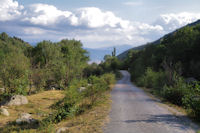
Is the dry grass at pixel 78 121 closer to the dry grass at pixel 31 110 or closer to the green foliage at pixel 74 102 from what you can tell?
the dry grass at pixel 31 110

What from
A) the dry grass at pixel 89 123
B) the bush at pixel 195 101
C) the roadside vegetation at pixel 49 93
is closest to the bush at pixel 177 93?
the bush at pixel 195 101

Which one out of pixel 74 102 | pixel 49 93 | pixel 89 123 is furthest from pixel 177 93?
pixel 49 93

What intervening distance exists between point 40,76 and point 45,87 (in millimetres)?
3925

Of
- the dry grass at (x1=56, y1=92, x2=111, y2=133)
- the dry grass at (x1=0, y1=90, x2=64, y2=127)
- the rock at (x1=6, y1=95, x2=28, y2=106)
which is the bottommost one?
the dry grass at (x1=0, y1=90, x2=64, y2=127)

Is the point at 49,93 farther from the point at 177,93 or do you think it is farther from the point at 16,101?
the point at 177,93

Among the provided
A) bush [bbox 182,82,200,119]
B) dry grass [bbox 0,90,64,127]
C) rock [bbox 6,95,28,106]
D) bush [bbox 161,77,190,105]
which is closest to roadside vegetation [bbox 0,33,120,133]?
dry grass [bbox 0,90,64,127]

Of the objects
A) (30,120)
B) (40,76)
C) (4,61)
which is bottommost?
(30,120)

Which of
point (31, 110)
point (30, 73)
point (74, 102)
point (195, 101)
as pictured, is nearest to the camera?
point (195, 101)

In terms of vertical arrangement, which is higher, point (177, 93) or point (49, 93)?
point (177, 93)

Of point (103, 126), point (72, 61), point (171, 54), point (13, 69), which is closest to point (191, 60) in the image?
point (171, 54)

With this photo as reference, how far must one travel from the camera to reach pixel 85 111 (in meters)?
10.4

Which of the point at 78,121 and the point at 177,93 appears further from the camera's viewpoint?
the point at 177,93

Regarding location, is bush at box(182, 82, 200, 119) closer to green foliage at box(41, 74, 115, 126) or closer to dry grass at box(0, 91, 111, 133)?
dry grass at box(0, 91, 111, 133)

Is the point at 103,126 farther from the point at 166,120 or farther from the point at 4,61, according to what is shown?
the point at 4,61
